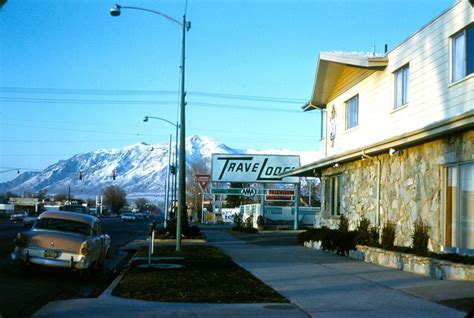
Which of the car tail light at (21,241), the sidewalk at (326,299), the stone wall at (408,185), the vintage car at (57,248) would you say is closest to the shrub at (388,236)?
the stone wall at (408,185)

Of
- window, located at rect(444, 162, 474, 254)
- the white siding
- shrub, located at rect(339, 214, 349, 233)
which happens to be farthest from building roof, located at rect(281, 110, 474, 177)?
shrub, located at rect(339, 214, 349, 233)

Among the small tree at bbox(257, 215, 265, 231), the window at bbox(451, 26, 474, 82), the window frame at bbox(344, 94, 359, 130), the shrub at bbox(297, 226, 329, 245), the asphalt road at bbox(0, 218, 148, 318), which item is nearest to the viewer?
the asphalt road at bbox(0, 218, 148, 318)

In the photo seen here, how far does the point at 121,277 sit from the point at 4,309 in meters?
4.78

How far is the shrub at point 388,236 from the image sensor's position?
61.0 ft

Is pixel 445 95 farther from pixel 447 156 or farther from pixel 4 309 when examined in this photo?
pixel 4 309

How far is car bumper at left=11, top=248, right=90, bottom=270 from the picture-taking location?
46.3 ft

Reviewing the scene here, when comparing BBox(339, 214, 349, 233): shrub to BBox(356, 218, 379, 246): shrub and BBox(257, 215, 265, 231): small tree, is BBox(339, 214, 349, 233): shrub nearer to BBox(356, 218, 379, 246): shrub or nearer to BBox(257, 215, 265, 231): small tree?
BBox(356, 218, 379, 246): shrub

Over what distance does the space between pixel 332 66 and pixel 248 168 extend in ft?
91.2

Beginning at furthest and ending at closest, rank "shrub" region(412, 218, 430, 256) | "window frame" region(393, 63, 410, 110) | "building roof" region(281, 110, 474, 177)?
1. "window frame" region(393, 63, 410, 110)
2. "shrub" region(412, 218, 430, 256)
3. "building roof" region(281, 110, 474, 177)

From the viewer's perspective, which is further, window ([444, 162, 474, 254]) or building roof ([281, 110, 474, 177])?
window ([444, 162, 474, 254])

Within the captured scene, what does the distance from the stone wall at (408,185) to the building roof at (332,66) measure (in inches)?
125

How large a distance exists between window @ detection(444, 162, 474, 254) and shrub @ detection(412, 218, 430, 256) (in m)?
0.92

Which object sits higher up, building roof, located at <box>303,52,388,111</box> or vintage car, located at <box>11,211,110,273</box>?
building roof, located at <box>303,52,388,111</box>

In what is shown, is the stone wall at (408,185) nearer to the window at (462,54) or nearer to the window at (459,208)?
the window at (459,208)
